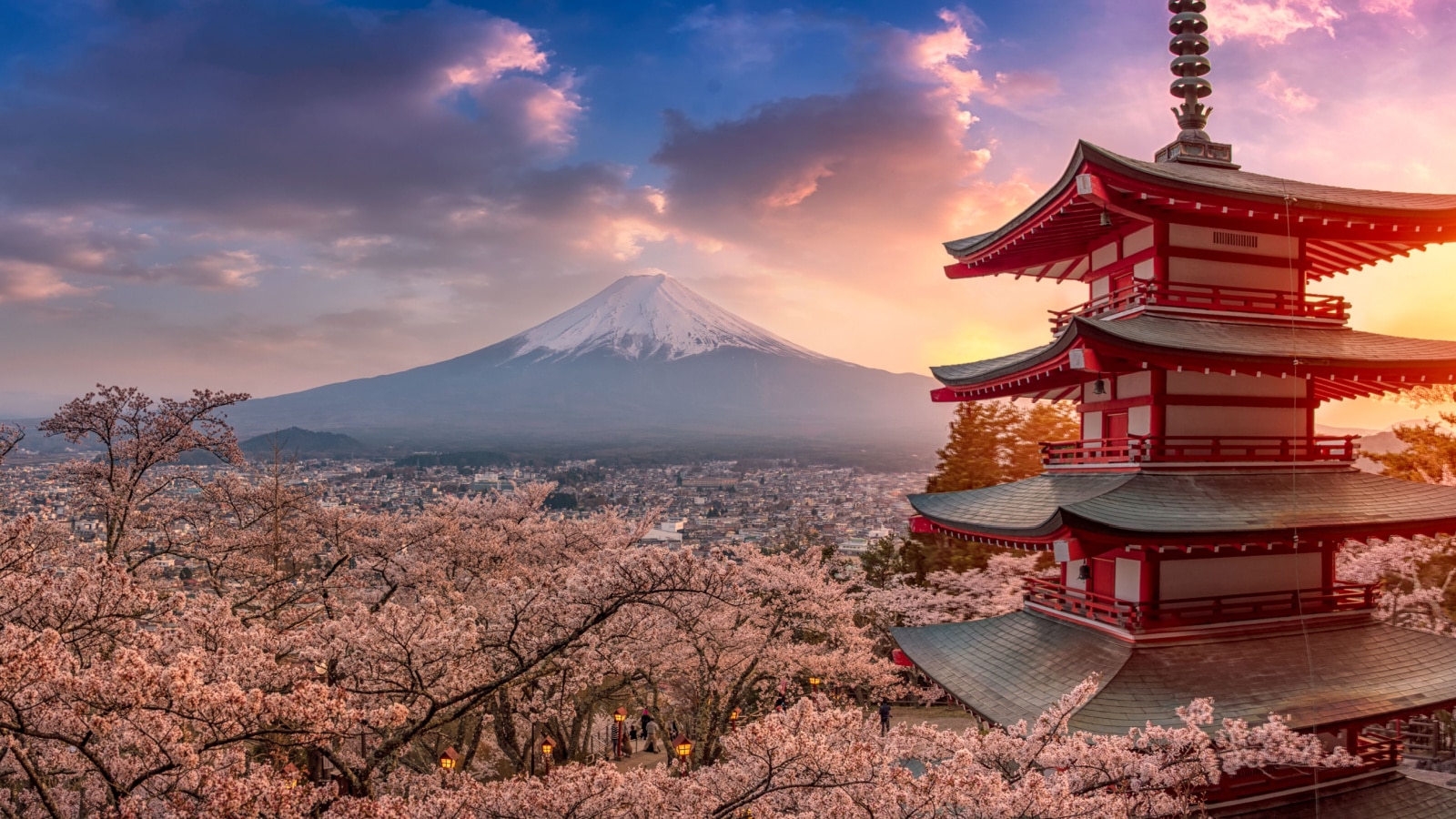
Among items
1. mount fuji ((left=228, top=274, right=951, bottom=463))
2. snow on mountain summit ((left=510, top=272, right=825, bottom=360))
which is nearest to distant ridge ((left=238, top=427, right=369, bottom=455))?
mount fuji ((left=228, top=274, right=951, bottom=463))

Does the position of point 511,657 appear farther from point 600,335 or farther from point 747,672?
point 600,335

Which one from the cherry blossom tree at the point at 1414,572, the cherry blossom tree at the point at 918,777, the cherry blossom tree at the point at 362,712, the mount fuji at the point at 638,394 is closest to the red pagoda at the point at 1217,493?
the cherry blossom tree at the point at 918,777

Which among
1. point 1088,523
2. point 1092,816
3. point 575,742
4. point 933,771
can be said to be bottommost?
point 575,742

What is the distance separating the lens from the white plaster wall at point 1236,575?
821cm

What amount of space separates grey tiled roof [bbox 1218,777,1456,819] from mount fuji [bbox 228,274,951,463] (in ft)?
292

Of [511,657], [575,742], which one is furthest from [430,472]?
[511,657]

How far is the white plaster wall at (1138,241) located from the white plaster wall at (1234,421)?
77.9 inches

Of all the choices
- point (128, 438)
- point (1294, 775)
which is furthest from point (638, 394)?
point (1294, 775)

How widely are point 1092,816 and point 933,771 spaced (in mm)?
1372

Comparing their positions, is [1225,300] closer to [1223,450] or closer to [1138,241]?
[1138,241]

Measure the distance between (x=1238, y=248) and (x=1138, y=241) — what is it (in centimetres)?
108

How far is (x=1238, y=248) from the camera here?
892cm

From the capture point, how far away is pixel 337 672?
281 inches

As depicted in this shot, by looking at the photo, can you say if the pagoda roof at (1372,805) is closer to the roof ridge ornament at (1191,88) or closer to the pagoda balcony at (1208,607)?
the pagoda balcony at (1208,607)
